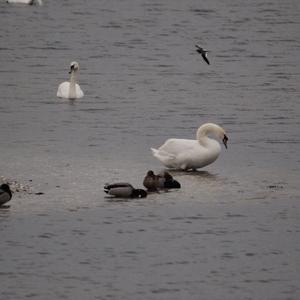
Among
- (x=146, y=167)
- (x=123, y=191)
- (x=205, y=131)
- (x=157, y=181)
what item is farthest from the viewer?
(x=205, y=131)

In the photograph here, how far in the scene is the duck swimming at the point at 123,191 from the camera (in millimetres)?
16125

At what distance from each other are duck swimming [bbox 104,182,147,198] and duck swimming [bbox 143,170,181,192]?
25cm

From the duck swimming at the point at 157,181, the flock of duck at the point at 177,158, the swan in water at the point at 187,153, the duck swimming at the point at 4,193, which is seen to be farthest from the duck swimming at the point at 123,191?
the swan in water at the point at 187,153

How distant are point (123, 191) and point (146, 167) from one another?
2185mm

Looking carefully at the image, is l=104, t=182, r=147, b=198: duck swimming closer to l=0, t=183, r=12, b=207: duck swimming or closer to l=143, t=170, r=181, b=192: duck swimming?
l=143, t=170, r=181, b=192: duck swimming

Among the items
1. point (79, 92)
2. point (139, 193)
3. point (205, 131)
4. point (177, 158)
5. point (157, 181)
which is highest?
point (79, 92)

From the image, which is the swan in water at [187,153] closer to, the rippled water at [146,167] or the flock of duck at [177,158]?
the flock of duck at [177,158]

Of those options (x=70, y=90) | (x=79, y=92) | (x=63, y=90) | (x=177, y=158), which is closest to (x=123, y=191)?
(x=177, y=158)

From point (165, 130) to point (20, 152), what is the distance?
3273 millimetres

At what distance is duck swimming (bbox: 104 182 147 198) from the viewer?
16125 millimetres

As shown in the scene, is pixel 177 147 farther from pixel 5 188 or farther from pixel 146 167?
pixel 5 188

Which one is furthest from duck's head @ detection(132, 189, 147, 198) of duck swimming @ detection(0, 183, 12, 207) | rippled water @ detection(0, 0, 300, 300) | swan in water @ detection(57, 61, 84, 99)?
swan in water @ detection(57, 61, 84, 99)

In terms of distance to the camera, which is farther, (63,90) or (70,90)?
(63,90)

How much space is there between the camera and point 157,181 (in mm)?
16625
